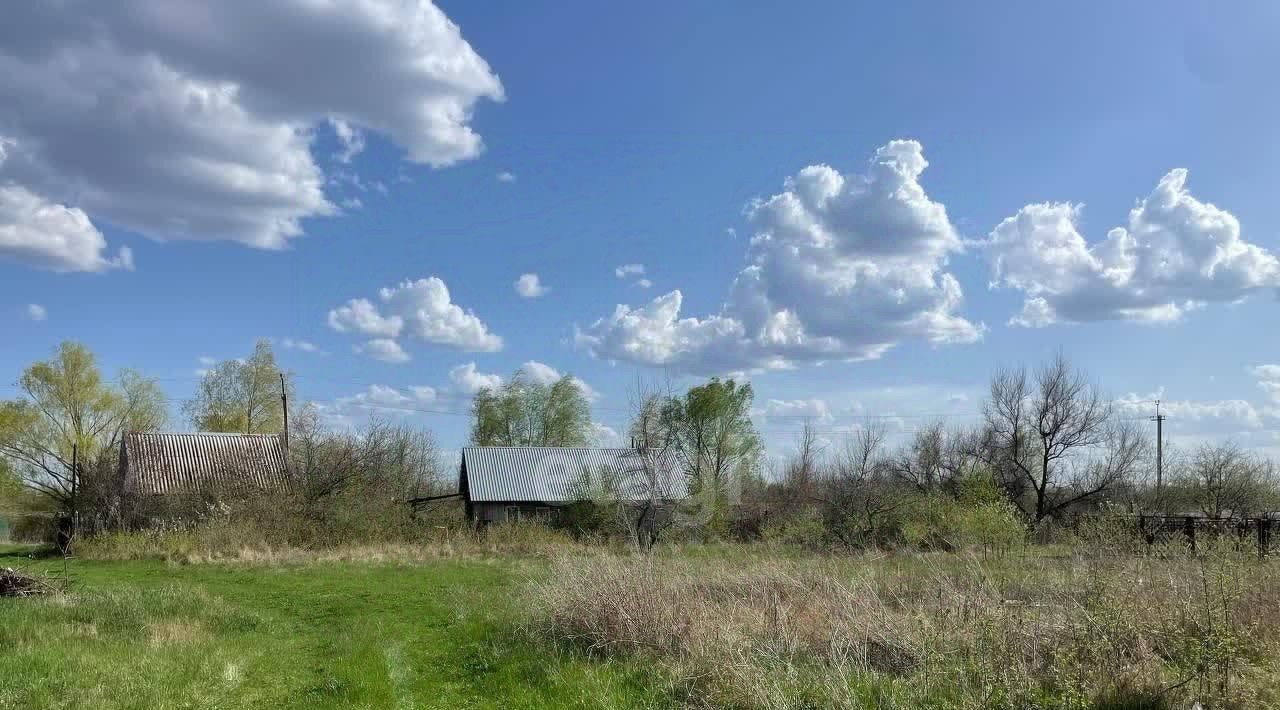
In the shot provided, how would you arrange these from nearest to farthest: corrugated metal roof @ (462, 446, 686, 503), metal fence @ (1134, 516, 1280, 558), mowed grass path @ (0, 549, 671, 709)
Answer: mowed grass path @ (0, 549, 671, 709)
metal fence @ (1134, 516, 1280, 558)
corrugated metal roof @ (462, 446, 686, 503)

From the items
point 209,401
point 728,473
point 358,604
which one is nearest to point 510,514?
point 728,473

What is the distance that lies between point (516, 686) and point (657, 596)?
2.52 meters

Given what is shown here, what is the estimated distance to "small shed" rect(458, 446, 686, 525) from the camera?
3719cm

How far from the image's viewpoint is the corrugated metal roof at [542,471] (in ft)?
130

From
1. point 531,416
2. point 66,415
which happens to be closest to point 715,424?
point 531,416

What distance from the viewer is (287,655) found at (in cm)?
1259

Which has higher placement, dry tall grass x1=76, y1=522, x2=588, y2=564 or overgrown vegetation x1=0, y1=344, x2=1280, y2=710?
overgrown vegetation x1=0, y1=344, x2=1280, y2=710

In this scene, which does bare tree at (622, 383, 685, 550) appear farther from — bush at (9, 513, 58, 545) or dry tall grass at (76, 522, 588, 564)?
bush at (9, 513, 58, 545)

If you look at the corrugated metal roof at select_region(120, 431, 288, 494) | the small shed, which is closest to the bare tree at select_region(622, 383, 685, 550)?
the small shed

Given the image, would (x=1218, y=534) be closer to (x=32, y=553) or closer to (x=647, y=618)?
(x=647, y=618)

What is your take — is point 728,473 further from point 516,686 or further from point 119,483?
point 516,686

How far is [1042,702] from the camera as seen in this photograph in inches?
267

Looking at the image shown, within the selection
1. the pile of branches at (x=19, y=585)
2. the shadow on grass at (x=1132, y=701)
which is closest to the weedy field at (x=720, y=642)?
the shadow on grass at (x=1132, y=701)

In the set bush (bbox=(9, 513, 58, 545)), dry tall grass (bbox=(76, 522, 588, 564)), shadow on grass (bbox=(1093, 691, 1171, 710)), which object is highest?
shadow on grass (bbox=(1093, 691, 1171, 710))
